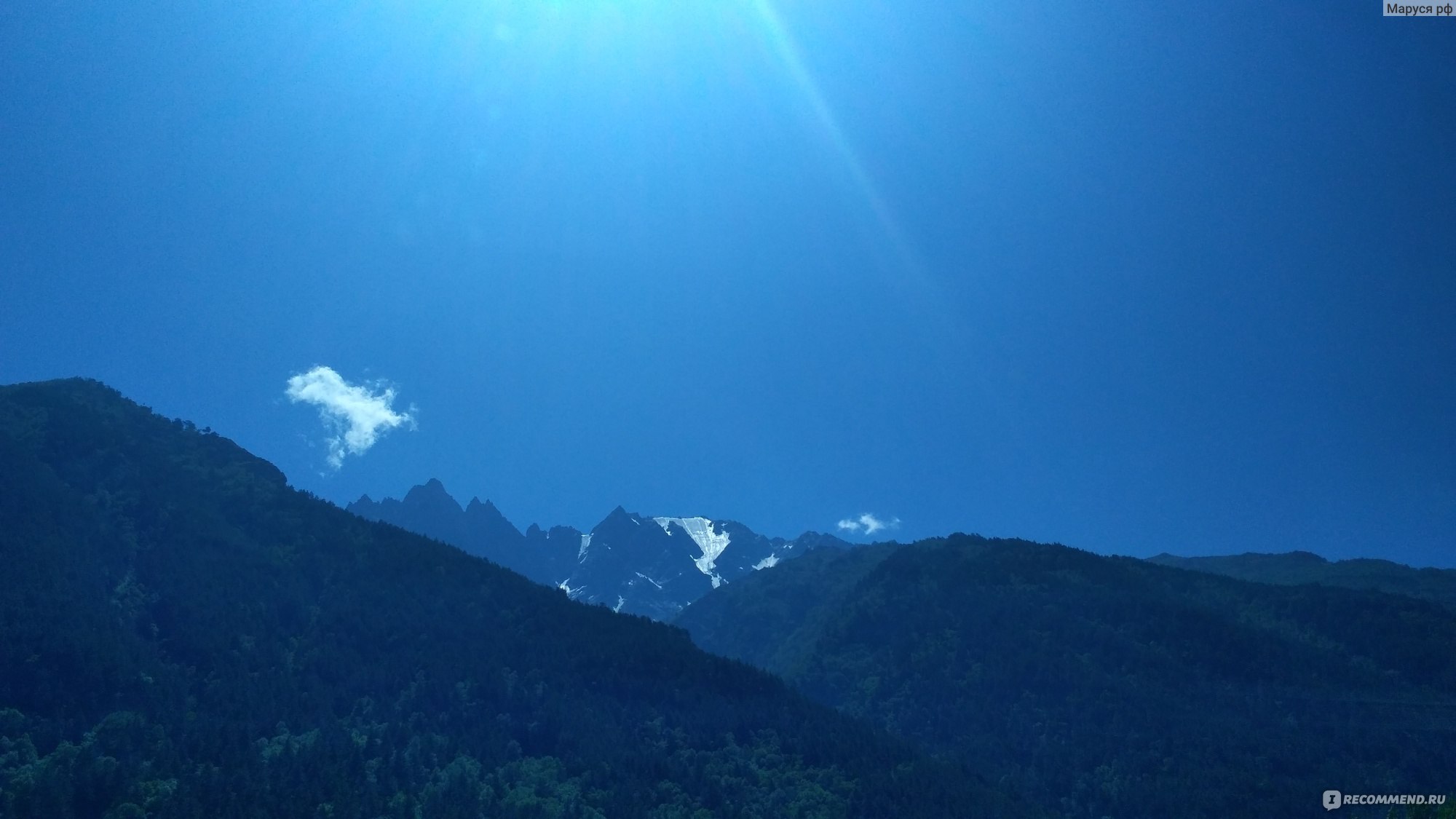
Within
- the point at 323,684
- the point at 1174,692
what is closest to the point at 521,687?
the point at 323,684

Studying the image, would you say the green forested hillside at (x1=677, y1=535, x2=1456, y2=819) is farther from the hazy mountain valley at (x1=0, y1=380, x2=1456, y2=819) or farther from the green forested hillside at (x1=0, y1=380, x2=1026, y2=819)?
the green forested hillside at (x1=0, y1=380, x2=1026, y2=819)

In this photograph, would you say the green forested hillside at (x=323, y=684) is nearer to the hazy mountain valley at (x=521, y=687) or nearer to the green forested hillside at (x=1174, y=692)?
the hazy mountain valley at (x=521, y=687)

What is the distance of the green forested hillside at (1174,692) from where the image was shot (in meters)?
120

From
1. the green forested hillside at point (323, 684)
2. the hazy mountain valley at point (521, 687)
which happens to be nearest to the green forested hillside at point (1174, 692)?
the hazy mountain valley at point (521, 687)

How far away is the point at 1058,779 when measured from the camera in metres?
138

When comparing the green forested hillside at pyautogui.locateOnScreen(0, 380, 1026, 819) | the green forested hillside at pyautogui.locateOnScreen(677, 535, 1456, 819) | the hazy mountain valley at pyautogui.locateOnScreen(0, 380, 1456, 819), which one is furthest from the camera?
the green forested hillside at pyautogui.locateOnScreen(677, 535, 1456, 819)

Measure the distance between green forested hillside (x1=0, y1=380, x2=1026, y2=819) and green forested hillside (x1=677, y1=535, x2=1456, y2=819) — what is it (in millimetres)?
30395

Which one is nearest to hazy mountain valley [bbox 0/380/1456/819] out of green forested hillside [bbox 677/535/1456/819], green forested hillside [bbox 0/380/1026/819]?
green forested hillside [bbox 0/380/1026/819]

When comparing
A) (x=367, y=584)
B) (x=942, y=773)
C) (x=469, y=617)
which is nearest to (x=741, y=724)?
(x=942, y=773)

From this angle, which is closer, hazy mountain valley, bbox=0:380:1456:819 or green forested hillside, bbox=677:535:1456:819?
hazy mountain valley, bbox=0:380:1456:819

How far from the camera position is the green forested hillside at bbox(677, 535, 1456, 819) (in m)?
120

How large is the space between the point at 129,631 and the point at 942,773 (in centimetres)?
10279

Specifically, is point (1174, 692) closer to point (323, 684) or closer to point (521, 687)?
point (521, 687)

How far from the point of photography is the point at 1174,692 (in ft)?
497
